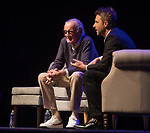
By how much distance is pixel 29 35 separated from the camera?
585cm

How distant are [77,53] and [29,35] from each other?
2.68 metres

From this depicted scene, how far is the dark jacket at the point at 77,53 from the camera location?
3240 mm

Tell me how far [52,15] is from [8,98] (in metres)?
1.88

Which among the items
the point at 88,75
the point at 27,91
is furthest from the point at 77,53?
the point at 27,91

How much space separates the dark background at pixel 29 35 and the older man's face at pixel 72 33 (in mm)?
2008

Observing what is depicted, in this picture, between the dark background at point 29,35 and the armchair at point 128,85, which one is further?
the dark background at point 29,35

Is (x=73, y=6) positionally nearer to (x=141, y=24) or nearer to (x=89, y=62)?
(x=141, y=24)

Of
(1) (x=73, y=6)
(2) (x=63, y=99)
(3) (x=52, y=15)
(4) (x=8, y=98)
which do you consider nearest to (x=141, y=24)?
(1) (x=73, y=6)

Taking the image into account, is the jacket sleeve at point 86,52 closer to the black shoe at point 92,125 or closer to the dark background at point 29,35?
the black shoe at point 92,125

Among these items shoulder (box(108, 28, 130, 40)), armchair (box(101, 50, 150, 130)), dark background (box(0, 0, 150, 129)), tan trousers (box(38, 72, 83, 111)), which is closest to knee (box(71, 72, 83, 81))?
tan trousers (box(38, 72, 83, 111))

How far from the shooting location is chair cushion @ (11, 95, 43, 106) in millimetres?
3584

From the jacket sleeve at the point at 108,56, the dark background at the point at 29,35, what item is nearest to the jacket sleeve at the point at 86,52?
the jacket sleeve at the point at 108,56

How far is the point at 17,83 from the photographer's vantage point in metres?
5.68

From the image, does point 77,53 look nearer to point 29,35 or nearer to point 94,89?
point 94,89
